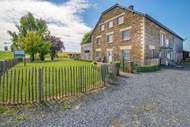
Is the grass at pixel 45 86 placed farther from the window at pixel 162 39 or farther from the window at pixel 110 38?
the window at pixel 162 39

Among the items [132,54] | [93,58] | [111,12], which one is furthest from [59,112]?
[93,58]

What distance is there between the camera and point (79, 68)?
319 inches

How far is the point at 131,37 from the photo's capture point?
73.8ft

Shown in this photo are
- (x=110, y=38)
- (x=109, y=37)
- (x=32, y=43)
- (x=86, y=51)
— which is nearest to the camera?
(x=110, y=38)

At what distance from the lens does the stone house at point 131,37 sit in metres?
21.0

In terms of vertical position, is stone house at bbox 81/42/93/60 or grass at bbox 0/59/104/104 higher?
stone house at bbox 81/42/93/60

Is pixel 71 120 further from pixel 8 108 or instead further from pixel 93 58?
pixel 93 58

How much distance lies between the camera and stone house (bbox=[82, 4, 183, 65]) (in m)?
21.0

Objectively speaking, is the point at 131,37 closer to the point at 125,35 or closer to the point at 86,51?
the point at 125,35

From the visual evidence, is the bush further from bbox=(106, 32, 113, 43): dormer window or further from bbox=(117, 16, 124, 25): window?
bbox=(106, 32, 113, 43): dormer window

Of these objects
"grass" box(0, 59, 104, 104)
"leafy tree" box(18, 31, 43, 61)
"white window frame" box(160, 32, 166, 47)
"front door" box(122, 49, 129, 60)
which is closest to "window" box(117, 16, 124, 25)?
"front door" box(122, 49, 129, 60)

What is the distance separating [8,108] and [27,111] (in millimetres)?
814

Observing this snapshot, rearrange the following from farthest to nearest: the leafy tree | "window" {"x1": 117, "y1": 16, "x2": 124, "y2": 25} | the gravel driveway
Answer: the leafy tree
"window" {"x1": 117, "y1": 16, "x2": 124, "y2": 25}
the gravel driveway

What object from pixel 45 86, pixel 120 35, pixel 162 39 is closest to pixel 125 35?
pixel 120 35
